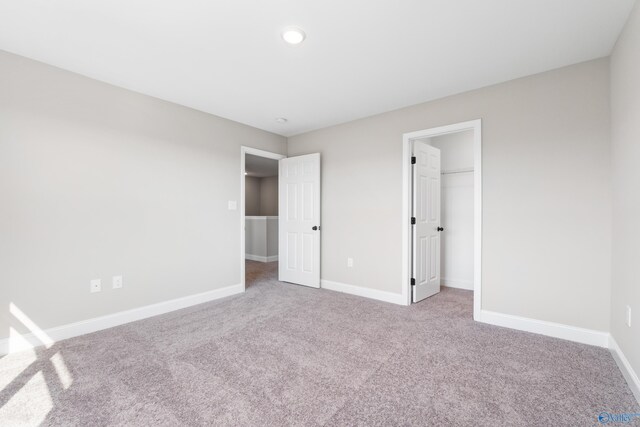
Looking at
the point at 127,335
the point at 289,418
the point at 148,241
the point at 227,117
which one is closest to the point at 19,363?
the point at 127,335

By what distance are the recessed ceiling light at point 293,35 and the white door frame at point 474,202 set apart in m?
1.87

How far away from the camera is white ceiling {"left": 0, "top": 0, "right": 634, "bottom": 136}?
1853mm

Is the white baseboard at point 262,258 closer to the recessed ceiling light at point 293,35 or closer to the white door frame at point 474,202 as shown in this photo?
the white door frame at point 474,202

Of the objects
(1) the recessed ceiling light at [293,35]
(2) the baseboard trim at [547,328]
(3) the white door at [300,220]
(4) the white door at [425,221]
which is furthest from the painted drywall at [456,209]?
(1) the recessed ceiling light at [293,35]

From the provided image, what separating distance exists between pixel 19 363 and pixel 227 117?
311 cm

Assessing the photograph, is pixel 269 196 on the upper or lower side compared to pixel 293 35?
lower

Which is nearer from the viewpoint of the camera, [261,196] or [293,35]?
[293,35]

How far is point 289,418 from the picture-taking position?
158 centimetres

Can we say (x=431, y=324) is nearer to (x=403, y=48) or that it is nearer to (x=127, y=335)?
(x=403, y=48)

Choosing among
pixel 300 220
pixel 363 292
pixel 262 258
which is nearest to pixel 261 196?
pixel 262 258

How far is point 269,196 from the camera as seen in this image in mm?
8773

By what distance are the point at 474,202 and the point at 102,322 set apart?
3906 mm
